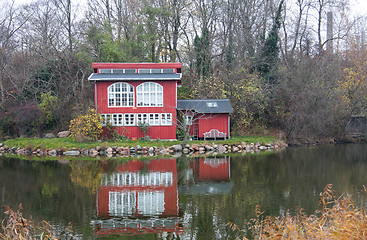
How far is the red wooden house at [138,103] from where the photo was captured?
28.2 meters

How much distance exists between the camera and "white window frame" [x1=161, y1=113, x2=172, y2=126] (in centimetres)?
2850

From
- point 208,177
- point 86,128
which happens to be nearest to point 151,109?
point 86,128

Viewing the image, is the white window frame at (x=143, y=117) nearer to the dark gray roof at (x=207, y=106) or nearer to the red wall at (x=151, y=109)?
the red wall at (x=151, y=109)

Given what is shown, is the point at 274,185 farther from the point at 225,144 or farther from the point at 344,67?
the point at 344,67

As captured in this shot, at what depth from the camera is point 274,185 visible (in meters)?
14.3

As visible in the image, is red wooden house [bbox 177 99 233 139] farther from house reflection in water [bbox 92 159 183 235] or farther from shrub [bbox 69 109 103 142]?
house reflection in water [bbox 92 159 183 235]

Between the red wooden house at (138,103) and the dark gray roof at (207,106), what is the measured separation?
145 cm

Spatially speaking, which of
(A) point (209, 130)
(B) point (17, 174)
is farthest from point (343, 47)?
→ (B) point (17, 174)

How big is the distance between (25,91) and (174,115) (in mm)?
14426

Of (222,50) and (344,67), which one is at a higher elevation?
(222,50)

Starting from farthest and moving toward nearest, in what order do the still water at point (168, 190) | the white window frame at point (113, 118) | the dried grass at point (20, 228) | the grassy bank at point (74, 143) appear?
the white window frame at point (113, 118) → the grassy bank at point (74, 143) → the still water at point (168, 190) → the dried grass at point (20, 228)

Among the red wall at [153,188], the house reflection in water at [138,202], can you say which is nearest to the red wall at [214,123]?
the red wall at [153,188]

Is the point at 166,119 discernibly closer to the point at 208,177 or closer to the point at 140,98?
the point at 140,98

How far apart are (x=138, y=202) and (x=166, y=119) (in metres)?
16.7
